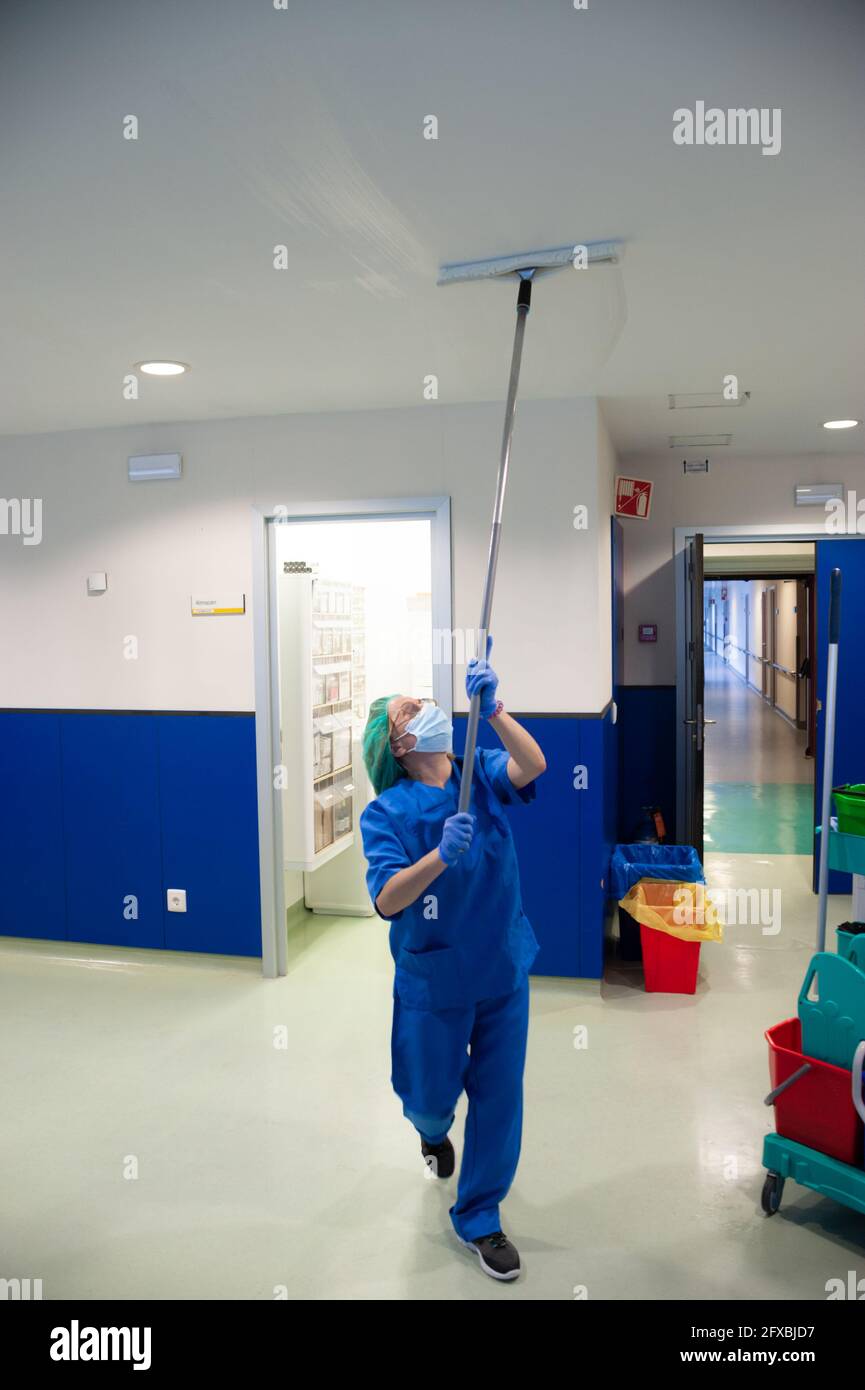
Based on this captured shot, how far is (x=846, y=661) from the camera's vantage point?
559 cm

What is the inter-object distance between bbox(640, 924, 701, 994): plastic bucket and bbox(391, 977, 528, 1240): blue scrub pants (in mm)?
1844

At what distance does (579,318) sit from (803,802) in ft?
21.7

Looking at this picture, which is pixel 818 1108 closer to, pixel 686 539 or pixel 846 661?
pixel 846 661

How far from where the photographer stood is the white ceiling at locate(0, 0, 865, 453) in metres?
1.69

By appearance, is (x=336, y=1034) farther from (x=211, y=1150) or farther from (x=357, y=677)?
(x=357, y=677)

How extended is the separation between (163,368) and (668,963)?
10.5 feet

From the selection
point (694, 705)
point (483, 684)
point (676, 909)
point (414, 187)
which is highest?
point (414, 187)

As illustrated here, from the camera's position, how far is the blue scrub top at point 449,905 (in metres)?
2.29

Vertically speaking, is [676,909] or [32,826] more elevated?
[32,826]

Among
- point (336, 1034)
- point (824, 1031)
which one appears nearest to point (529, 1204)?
point (824, 1031)

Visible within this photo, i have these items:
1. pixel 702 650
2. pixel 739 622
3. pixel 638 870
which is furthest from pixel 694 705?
pixel 739 622

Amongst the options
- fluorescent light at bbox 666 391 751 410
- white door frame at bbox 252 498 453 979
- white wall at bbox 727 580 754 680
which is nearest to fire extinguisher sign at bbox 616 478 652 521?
fluorescent light at bbox 666 391 751 410

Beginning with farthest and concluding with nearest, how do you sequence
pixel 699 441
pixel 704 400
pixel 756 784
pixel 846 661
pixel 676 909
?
pixel 756 784
pixel 846 661
pixel 699 441
pixel 704 400
pixel 676 909

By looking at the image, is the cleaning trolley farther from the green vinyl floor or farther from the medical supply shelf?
the green vinyl floor
